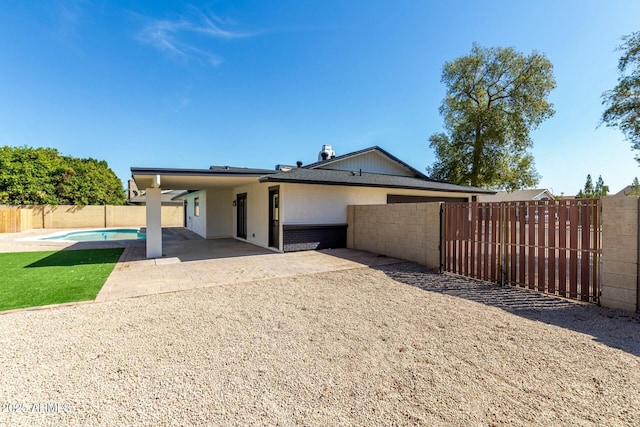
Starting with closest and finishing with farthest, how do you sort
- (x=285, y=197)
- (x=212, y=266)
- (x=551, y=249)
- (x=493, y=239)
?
1. (x=551, y=249)
2. (x=493, y=239)
3. (x=212, y=266)
4. (x=285, y=197)

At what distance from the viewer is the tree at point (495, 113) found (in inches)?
813

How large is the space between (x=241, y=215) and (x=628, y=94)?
22006mm

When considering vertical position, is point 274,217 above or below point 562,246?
above

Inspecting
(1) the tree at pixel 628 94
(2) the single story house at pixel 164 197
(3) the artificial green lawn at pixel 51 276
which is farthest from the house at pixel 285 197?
(1) the tree at pixel 628 94

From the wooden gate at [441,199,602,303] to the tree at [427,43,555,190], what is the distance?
17.4 meters

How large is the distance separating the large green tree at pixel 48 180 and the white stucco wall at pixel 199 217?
9.55 meters

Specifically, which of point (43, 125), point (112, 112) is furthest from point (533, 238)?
point (43, 125)

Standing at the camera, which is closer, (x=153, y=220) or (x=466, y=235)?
(x=466, y=235)

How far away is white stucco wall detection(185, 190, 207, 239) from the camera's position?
53.7 ft

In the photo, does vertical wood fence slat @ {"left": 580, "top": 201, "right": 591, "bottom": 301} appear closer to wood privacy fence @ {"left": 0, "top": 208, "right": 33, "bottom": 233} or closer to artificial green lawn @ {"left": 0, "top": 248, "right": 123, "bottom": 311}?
artificial green lawn @ {"left": 0, "top": 248, "right": 123, "bottom": 311}

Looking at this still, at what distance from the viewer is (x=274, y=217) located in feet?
37.3

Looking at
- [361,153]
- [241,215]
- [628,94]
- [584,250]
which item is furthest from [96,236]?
[628,94]

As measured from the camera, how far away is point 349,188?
12.0 meters

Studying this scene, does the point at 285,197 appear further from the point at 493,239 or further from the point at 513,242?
the point at 513,242
